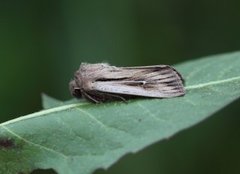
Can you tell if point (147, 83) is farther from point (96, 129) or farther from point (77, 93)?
point (96, 129)

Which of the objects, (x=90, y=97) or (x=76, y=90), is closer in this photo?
(x=90, y=97)

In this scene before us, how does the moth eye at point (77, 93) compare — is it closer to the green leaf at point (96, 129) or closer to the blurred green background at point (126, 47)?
the green leaf at point (96, 129)

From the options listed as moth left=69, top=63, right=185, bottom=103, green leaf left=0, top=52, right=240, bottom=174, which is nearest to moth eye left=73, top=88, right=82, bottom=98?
moth left=69, top=63, right=185, bottom=103

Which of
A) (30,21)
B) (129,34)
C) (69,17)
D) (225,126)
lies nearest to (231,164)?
(225,126)

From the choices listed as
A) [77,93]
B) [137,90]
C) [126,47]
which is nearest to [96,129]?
[137,90]

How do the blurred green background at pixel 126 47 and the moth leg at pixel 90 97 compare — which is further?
the blurred green background at pixel 126 47

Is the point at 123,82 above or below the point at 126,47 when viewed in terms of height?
above

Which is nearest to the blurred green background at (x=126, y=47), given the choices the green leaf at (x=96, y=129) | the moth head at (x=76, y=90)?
the moth head at (x=76, y=90)

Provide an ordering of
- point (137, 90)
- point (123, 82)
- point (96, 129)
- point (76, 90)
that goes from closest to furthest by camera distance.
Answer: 1. point (96, 129)
2. point (137, 90)
3. point (123, 82)
4. point (76, 90)

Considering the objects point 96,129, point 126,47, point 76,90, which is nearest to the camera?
point 96,129
